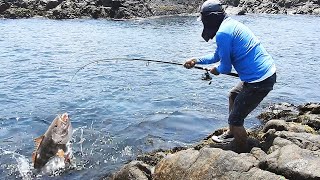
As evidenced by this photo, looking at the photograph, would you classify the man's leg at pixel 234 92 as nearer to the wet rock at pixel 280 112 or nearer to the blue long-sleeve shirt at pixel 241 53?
the blue long-sleeve shirt at pixel 241 53

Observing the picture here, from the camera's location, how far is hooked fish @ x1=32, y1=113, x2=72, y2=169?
9828mm

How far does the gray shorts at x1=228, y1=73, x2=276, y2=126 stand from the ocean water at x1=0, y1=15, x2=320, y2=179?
399 centimetres

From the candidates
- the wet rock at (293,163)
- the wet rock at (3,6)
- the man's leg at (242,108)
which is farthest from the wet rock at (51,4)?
the wet rock at (293,163)

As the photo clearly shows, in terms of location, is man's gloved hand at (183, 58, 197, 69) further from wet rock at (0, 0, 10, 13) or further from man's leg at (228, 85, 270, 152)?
wet rock at (0, 0, 10, 13)

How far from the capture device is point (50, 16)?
185ft

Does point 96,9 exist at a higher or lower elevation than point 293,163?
lower

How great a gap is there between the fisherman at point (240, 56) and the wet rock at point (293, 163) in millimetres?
1111

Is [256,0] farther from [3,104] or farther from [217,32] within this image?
[217,32]

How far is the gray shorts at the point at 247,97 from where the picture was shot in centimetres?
735

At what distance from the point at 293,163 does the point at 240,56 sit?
2063 millimetres

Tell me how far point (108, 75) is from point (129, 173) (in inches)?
535

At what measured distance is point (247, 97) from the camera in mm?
7461

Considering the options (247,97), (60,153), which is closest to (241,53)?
(247,97)

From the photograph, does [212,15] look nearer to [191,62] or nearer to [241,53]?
[241,53]
